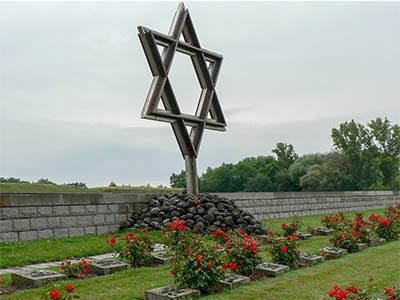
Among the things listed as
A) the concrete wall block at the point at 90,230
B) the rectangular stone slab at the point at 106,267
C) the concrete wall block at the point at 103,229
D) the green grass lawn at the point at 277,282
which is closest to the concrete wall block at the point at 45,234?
the concrete wall block at the point at 90,230

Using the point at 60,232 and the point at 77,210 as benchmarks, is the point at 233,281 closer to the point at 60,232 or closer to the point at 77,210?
the point at 60,232

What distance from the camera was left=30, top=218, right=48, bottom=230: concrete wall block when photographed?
8055 millimetres

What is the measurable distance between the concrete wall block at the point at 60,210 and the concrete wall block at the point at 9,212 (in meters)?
0.86

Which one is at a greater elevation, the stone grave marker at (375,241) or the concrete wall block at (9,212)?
the concrete wall block at (9,212)

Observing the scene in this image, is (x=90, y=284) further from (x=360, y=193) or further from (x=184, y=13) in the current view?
(x=360, y=193)

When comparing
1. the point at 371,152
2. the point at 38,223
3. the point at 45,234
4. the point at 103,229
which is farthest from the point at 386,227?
the point at 371,152

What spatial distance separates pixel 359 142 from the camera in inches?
1495

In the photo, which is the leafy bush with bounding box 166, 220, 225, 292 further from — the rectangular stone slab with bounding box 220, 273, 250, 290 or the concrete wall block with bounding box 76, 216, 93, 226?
the concrete wall block with bounding box 76, 216, 93, 226

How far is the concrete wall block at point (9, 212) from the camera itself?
7.65 metres

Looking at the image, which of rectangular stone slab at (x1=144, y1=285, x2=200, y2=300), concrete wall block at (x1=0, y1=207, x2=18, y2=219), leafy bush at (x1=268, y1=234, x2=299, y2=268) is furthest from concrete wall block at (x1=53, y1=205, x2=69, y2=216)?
rectangular stone slab at (x1=144, y1=285, x2=200, y2=300)

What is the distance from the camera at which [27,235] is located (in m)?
7.92

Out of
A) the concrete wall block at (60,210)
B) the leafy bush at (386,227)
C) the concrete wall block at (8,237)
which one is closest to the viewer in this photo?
the concrete wall block at (8,237)

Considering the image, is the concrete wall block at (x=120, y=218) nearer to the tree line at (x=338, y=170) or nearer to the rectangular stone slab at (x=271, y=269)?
the rectangular stone slab at (x=271, y=269)

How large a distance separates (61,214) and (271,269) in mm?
4935
